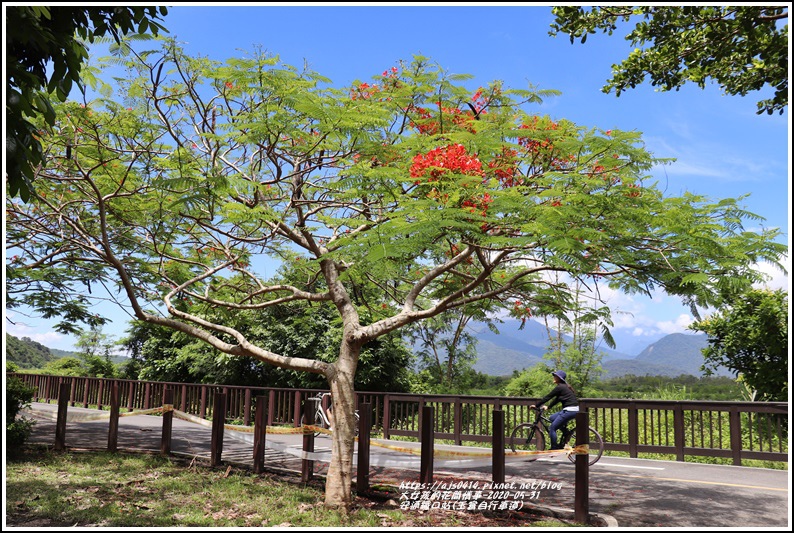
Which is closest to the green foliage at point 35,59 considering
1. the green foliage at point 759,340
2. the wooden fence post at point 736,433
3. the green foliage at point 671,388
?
the wooden fence post at point 736,433

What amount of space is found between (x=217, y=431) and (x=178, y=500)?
2.29 metres

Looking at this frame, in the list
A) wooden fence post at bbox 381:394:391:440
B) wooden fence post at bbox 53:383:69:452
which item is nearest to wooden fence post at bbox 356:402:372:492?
wooden fence post at bbox 53:383:69:452

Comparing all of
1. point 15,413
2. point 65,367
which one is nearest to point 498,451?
point 15,413

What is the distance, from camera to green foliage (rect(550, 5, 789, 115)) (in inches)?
295

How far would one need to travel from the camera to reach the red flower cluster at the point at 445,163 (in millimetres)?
6172

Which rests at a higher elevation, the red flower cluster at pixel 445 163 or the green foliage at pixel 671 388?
the red flower cluster at pixel 445 163

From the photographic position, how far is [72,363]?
2952 cm

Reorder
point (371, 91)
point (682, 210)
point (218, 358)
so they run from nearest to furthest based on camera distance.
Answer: point (682, 210)
point (371, 91)
point (218, 358)

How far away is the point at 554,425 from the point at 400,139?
5.56m

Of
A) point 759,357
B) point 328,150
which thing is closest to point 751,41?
point 328,150

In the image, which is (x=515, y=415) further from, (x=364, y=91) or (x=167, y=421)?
(x=364, y=91)

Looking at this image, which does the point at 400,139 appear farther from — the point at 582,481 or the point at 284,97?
the point at 582,481

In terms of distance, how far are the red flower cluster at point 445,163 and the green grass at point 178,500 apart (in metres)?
4.01

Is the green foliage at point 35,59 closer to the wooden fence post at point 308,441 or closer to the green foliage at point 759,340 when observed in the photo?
the wooden fence post at point 308,441
